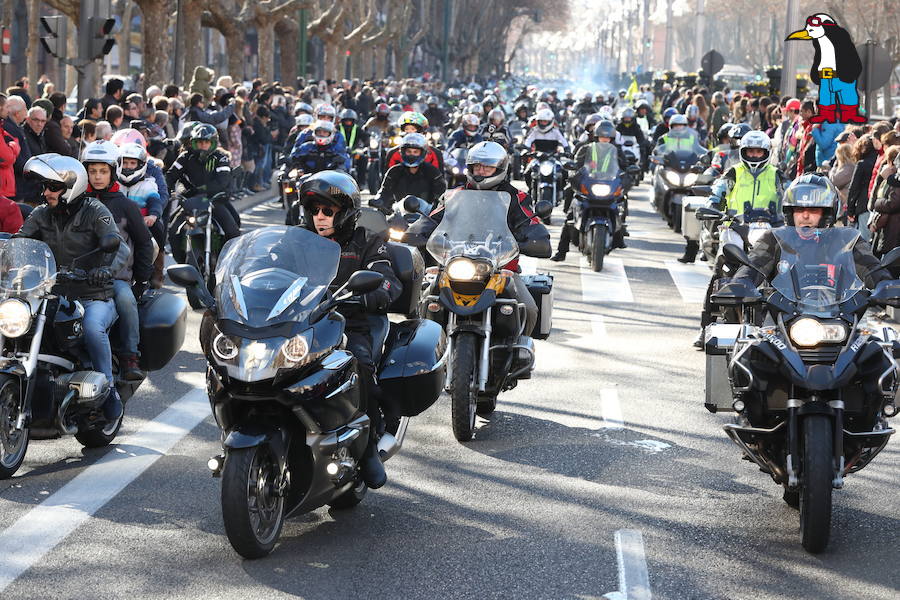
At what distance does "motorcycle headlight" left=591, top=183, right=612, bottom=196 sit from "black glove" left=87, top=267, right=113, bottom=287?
33.7 feet

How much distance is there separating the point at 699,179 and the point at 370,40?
5791cm

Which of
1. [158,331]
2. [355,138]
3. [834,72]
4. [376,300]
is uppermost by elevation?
[834,72]

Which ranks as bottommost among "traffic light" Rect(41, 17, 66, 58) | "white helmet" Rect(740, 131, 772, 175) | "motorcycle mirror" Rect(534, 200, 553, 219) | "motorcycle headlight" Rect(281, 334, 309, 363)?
"motorcycle headlight" Rect(281, 334, 309, 363)

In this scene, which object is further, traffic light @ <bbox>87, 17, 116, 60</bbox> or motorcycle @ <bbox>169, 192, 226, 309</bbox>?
traffic light @ <bbox>87, 17, 116, 60</bbox>

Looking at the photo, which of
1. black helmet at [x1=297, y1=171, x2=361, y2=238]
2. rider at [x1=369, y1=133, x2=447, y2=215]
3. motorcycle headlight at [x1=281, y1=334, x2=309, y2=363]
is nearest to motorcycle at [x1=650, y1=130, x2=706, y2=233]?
rider at [x1=369, y1=133, x2=447, y2=215]

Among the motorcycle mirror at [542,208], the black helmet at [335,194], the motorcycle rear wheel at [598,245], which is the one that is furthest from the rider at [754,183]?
the black helmet at [335,194]

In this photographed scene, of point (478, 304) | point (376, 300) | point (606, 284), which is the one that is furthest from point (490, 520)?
point (606, 284)

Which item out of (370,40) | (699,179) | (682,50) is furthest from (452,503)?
(682,50)

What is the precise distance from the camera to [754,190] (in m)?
13.6

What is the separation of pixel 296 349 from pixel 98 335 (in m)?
2.57

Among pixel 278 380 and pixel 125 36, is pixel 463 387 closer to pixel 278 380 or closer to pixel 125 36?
pixel 278 380

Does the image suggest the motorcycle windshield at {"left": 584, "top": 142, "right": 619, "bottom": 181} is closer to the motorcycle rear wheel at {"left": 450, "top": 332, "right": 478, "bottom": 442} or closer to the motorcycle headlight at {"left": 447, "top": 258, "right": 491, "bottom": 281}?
the motorcycle headlight at {"left": 447, "top": 258, "right": 491, "bottom": 281}

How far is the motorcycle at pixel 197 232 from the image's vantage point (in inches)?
591

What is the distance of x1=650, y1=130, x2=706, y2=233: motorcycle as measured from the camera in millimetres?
22703
